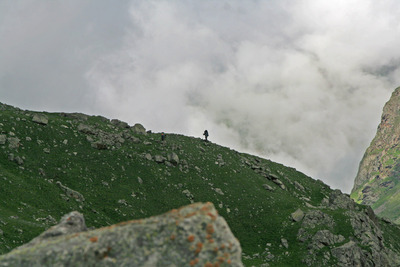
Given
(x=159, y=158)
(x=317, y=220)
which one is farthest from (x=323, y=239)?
(x=159, y=158)

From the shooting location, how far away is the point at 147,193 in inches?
2532

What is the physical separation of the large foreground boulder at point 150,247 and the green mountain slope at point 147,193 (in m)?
26.7

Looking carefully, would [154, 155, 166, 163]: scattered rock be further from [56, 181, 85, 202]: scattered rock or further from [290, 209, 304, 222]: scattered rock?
[290, 209, 304, 222]: scattered rock

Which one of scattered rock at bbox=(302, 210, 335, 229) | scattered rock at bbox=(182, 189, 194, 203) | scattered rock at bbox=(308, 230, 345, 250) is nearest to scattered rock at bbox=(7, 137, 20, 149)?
scattered rock at bbox=(182, 189, 194, 203)

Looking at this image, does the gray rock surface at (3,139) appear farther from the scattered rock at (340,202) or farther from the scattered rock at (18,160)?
the scattered rock at (340,202)

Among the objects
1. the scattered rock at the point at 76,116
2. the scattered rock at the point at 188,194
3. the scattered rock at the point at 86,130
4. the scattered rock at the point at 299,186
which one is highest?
the scattered rock at the point at 76,116

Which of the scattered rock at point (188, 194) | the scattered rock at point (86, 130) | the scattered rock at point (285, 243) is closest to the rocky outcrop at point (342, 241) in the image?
the scattered rock at point (285, 243)

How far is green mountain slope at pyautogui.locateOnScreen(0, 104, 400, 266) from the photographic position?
161 feet

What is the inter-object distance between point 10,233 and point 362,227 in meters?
59.8

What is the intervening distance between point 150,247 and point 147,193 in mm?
53750

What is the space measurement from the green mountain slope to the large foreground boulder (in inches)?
1052

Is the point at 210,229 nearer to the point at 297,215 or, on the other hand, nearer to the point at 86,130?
the point at 297,215

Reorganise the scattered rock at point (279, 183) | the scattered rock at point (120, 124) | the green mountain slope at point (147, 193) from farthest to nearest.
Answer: the scattered rock at point (120, 124) → the scattered rock at point (279, 183) → the green mountain slope at point (147, 193)

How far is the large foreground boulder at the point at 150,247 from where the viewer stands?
1175cm
